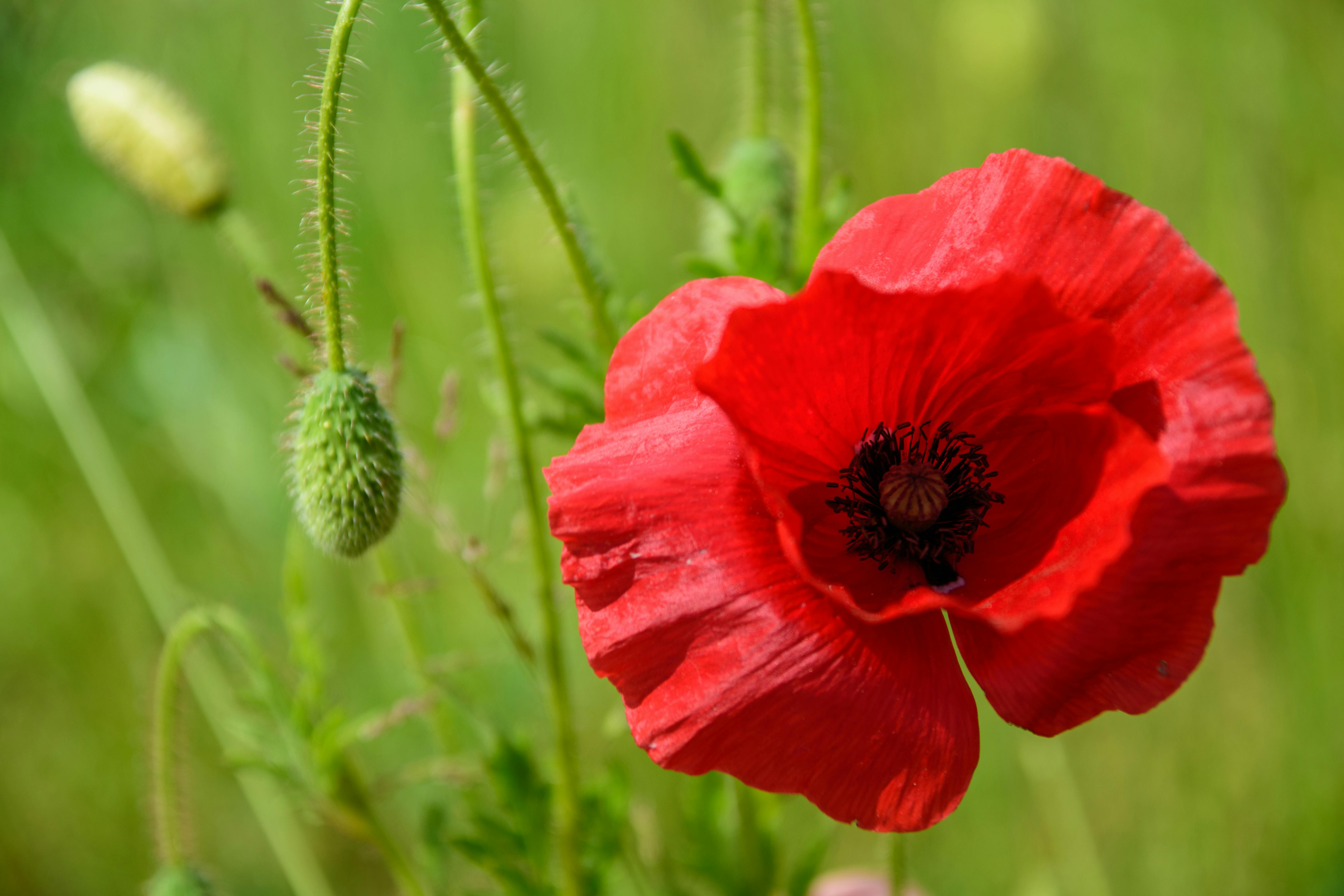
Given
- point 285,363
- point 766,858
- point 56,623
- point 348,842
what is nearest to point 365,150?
point 56,623

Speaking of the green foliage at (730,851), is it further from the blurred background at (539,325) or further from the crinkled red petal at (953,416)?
the blurred background at (539,325)

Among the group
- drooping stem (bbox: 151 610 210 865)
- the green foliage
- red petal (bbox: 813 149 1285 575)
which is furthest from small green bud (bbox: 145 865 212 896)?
red petal (bbox: 813 149 1285 575)

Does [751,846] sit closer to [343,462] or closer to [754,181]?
[343,462]

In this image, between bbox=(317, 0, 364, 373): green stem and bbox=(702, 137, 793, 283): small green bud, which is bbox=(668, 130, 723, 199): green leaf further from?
bbox=(317, 0, 364, 373): green stem

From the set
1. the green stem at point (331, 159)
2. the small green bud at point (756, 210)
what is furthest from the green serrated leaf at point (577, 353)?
the green stem at point (331, 159)

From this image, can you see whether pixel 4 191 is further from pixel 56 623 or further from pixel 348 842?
pixel 348 842

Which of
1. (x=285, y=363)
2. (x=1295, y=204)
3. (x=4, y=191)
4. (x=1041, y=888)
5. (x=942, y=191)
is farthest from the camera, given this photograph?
(x=1295, y=204)

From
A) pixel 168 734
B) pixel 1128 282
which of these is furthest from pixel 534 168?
pixel 168 734
